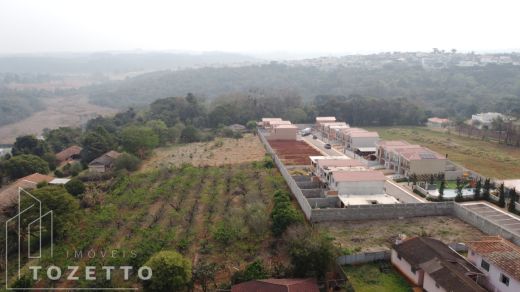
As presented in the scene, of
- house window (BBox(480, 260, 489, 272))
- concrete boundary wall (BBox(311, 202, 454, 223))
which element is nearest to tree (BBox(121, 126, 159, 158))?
concrete boundary wall (BBox(311, 202, 454, 223))

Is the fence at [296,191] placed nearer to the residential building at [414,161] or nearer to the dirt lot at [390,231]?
the dirt lot at [390,231]

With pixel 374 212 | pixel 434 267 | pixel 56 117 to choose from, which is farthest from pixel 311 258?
pixel 56 117

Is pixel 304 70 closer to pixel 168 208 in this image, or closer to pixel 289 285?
pixel 168 208

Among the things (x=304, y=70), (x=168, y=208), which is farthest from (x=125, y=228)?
(x=304, y=70)

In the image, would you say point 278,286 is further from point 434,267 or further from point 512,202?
point 512,202

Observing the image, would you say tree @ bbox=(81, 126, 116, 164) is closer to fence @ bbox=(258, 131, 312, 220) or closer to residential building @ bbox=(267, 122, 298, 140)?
fence @ bbox=(258, 131, 312, 220)

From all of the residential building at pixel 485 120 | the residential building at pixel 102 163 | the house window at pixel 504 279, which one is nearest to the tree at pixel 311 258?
the house window at pixel 504 279
